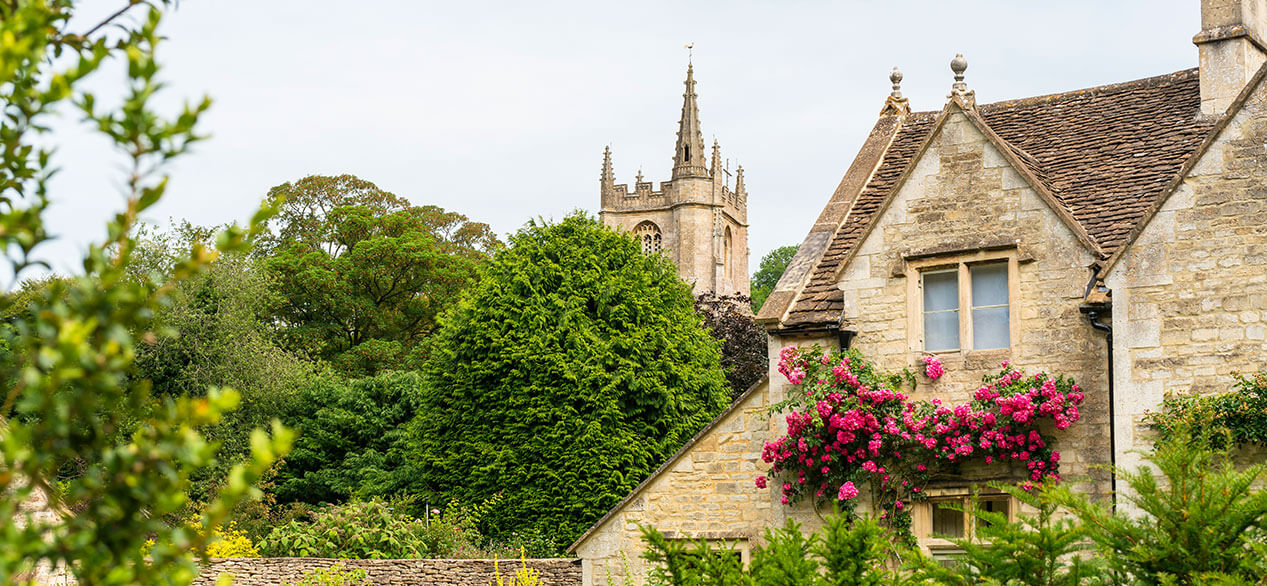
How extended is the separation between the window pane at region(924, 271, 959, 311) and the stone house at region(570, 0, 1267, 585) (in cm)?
1

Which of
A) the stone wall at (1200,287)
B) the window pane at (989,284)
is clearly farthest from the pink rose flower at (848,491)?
the stone wall at (1200,287)

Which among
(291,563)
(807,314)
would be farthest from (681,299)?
(807,314)

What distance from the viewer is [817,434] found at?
12.4 metres

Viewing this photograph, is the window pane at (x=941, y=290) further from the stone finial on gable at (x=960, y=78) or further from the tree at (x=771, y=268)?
the tree at (x=771, y=268)

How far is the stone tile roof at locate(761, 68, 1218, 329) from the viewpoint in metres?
12.7

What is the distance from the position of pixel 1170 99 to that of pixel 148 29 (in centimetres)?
1303

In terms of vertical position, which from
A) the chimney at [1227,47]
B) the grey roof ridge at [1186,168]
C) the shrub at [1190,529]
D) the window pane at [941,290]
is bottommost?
the shrub at [1190,529]

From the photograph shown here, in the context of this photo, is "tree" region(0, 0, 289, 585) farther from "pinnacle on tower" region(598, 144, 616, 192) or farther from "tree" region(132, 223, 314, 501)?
"pinnacle on tower" region(598, 144, 616, 192)

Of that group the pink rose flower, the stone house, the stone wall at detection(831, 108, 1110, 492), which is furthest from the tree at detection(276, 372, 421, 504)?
the pink rose flower

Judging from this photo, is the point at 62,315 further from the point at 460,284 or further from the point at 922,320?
the point at 460,284

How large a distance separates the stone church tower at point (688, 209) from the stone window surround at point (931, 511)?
64.1m

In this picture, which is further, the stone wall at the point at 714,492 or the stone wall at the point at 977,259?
the stone wall at the point at 714,492

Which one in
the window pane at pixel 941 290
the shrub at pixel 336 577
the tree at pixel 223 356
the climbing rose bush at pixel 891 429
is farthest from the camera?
the tree at pixel 223 356

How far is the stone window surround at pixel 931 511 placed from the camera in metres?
12.1
